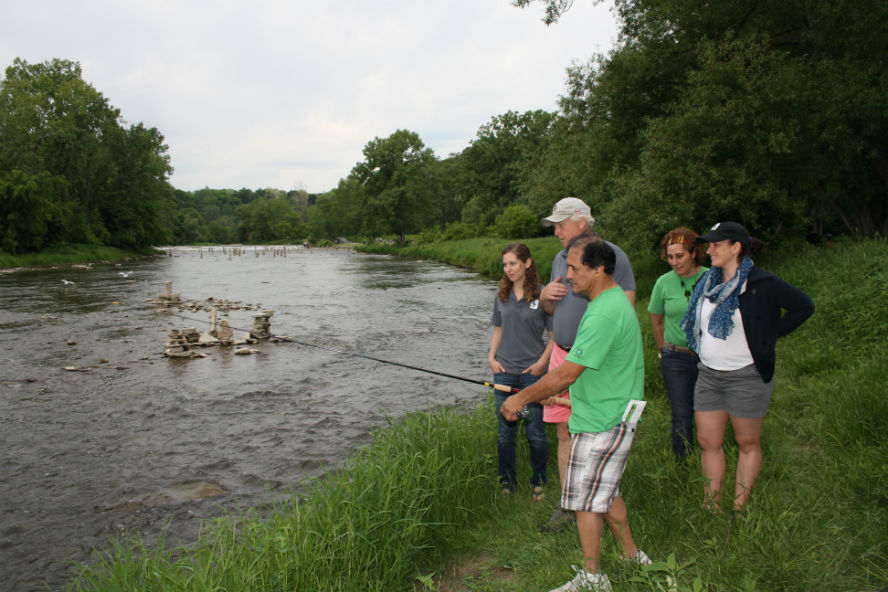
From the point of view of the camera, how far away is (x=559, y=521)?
167 inches

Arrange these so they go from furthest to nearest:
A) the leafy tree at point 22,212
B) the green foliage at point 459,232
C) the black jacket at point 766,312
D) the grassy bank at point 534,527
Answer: the green foliage at point 459,232 < the leafy tree at point 22,212 < the black jacket at point 766,312 < the grassy bank at point 534,527

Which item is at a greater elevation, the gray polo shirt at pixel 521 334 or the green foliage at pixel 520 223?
the green foliage at pixel 520 223

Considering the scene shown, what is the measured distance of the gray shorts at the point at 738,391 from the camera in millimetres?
3771

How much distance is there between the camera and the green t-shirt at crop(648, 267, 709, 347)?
4.64 meters

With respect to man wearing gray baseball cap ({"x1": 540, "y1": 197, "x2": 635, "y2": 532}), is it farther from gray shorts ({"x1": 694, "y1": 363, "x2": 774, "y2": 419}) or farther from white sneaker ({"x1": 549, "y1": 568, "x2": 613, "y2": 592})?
white sneaker ({"x1": 549, "y1": 568, "x2": 613, "y2": 592})

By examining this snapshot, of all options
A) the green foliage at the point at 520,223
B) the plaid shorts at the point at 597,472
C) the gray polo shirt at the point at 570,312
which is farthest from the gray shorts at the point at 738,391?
the green foliage at the point at 520,223

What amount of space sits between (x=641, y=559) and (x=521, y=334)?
192cm

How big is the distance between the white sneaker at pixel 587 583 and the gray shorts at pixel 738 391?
139cm

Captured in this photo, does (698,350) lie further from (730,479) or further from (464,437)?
(464,437)

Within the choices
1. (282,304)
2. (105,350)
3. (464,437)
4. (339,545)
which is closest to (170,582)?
(339,545)

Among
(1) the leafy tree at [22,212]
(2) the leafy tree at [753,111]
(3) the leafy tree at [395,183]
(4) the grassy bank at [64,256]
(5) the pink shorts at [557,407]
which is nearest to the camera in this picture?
(5) the pink shorts at [557,407]

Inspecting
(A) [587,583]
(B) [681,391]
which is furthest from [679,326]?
(A) [587,583]

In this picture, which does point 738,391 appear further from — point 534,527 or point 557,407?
point 534,527

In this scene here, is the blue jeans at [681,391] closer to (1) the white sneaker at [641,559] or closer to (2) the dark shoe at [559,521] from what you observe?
(2) the dark shoe at [559,521]
